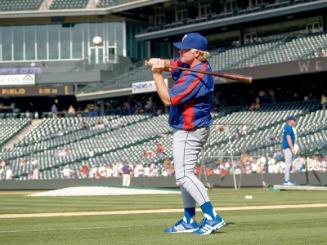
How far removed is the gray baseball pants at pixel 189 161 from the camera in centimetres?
818

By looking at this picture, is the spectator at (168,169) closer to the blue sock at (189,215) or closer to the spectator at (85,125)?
the spectator at (85,125)

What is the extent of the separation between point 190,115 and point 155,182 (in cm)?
2229

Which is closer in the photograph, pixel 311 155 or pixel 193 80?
pixel 193 80

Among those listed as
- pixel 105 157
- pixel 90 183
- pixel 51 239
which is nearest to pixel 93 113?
pixel 105 157

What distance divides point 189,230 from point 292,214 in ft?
8.46

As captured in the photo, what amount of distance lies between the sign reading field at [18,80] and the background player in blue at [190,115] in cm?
4518

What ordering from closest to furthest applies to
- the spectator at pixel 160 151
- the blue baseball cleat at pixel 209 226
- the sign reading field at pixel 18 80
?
the blue baseball cleat at pixel 209 226
the spectator at pixel 160 151
the sign reading field at pixel 18 80

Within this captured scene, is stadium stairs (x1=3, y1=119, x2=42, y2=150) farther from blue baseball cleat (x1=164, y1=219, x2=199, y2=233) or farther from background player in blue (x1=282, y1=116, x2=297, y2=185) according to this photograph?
blue baseball cleat (x1=164, y1=219, x2=199, y2=233)

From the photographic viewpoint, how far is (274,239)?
23.3ft

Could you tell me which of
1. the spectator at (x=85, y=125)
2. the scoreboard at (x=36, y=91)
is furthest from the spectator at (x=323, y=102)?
the scoreboard at (x=36, y=91)

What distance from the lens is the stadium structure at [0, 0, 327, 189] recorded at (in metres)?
31.8

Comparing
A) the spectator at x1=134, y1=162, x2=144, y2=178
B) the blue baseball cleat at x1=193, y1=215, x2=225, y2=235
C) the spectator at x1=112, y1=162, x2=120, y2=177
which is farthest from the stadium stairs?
the blue baseball cleat at x1=193, y1=215, x2=225, y2=235

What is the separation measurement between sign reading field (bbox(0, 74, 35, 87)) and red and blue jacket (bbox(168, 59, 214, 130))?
45291mm

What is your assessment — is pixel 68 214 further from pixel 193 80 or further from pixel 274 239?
pixel 274 239
